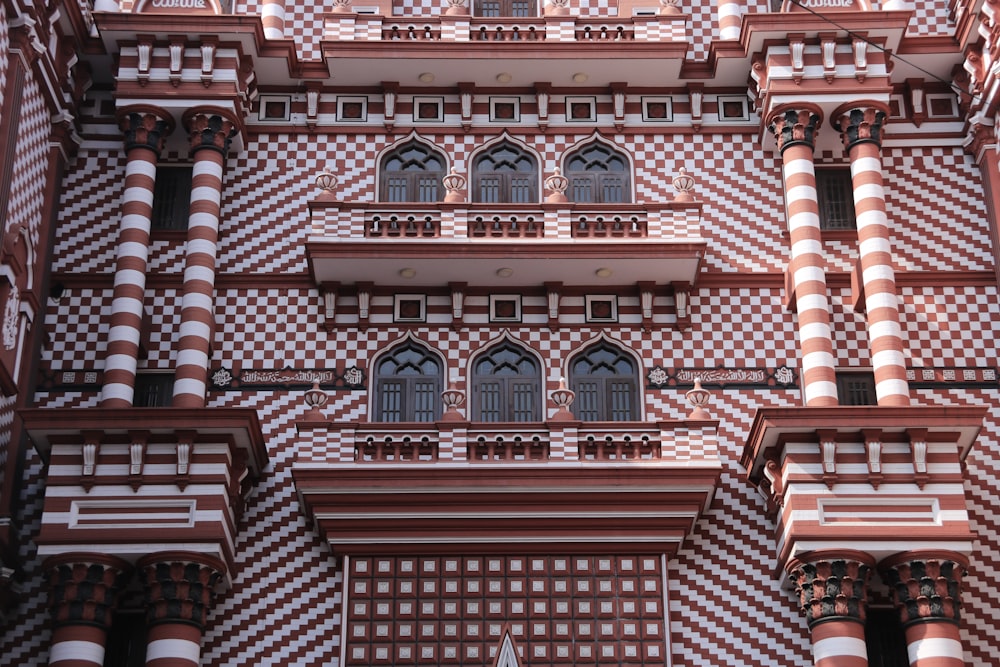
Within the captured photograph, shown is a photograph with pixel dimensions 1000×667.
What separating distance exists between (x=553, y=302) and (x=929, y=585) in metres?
5.99

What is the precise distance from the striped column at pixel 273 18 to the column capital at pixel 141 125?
89.8 inches

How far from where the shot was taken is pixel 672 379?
73.8ft

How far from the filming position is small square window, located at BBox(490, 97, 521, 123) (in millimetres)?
24375

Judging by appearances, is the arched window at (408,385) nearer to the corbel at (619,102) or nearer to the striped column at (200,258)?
the striped column at (200,258)

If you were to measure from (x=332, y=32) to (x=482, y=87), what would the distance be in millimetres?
2158

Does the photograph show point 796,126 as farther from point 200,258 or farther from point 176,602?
point 176,602

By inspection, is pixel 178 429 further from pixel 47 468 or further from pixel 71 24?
pixel 71 24

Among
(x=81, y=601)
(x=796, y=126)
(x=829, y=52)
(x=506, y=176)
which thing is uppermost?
(x=829, y=52)

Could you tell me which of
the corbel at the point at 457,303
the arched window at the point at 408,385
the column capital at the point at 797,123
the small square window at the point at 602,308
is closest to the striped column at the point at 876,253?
the column capital at the point at 797,123

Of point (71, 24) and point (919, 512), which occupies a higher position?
point (71, 24)

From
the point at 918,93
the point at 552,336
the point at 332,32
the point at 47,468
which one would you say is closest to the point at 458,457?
the point at 552,336

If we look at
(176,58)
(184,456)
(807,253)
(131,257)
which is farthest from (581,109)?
(184,456)

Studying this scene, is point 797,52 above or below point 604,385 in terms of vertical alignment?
above

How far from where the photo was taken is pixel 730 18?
24.8m
